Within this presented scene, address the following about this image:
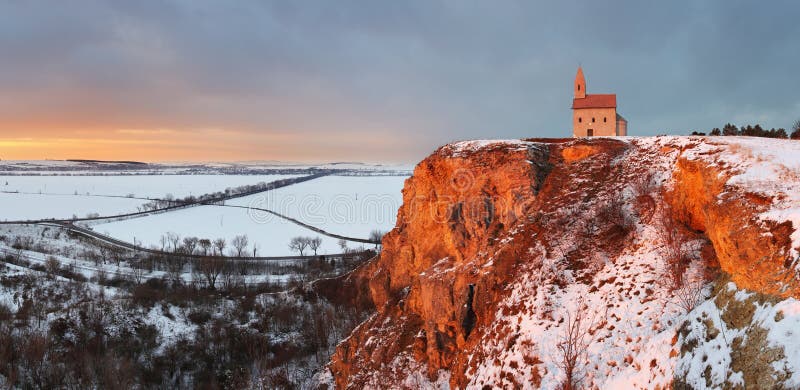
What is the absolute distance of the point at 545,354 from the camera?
13898 mm

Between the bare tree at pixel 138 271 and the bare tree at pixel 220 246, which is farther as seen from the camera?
the bare tree at pixel 220 246

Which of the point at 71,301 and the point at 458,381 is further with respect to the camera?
the point at 71,301

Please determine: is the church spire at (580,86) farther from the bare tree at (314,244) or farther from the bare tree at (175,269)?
the bare tree at (175,269)

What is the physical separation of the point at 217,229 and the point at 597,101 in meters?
81.5

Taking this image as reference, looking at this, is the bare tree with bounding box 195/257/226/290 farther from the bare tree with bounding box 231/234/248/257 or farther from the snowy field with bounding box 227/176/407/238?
the snowy field with bounding box 227/176/407/238

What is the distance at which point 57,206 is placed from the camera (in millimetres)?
119062

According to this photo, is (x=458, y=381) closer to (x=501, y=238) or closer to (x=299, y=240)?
(x=501, y=238)

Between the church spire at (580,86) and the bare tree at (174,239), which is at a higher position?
the church spire at (580,86)

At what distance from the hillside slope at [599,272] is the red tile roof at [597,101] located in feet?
63.2

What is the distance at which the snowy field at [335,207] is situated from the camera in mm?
98812

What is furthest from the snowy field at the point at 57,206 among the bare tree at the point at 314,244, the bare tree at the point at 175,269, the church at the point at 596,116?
the church at the point at 596,116

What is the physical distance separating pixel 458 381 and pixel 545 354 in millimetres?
4500

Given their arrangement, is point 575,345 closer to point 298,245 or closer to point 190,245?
point 298,245

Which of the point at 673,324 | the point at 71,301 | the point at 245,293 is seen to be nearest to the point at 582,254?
the point at 673,324
